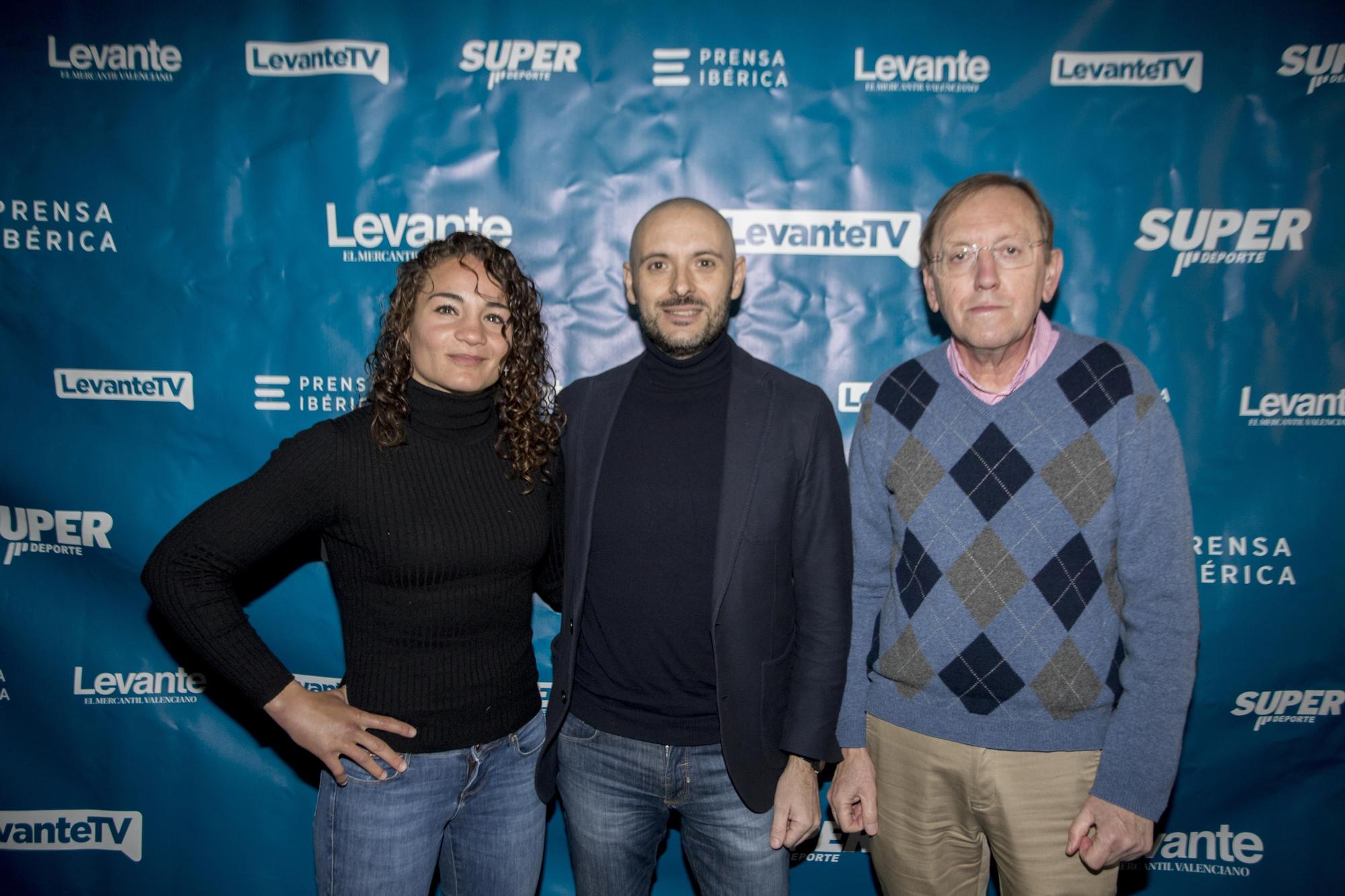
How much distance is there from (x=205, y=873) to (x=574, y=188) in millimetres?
2701

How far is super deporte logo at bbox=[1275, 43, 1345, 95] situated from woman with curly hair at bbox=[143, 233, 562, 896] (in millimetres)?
2478

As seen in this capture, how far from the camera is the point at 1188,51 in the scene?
2.04 m

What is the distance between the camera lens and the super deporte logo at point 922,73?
2068mm

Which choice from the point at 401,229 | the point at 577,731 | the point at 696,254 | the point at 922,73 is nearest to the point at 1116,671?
the point at 577,731

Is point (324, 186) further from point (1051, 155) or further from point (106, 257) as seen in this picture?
point (1051, 155)

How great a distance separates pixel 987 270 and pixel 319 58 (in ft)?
7.01

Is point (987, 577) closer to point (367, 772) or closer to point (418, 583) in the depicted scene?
point (418, 583)

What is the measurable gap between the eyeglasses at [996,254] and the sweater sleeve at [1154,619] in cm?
37

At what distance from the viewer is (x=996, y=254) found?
139 cm

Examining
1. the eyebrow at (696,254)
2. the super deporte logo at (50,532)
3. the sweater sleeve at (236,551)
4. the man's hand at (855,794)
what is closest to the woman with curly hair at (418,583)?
the sweater sleeve at (236,551)

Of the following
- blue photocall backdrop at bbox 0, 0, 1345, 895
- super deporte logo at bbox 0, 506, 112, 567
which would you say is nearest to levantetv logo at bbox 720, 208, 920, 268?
blue photocall backdrop at bbox 0, 0, 1345, 895

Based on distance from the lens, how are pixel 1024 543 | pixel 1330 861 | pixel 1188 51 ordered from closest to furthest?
pixel 1024 543, pixel 1188 51, pixel 1330 861

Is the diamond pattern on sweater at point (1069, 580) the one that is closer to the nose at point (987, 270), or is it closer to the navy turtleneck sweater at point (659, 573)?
the nose at point (987, 270)

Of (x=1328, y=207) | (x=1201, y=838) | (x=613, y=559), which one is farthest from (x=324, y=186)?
(x=1201, y=838)
